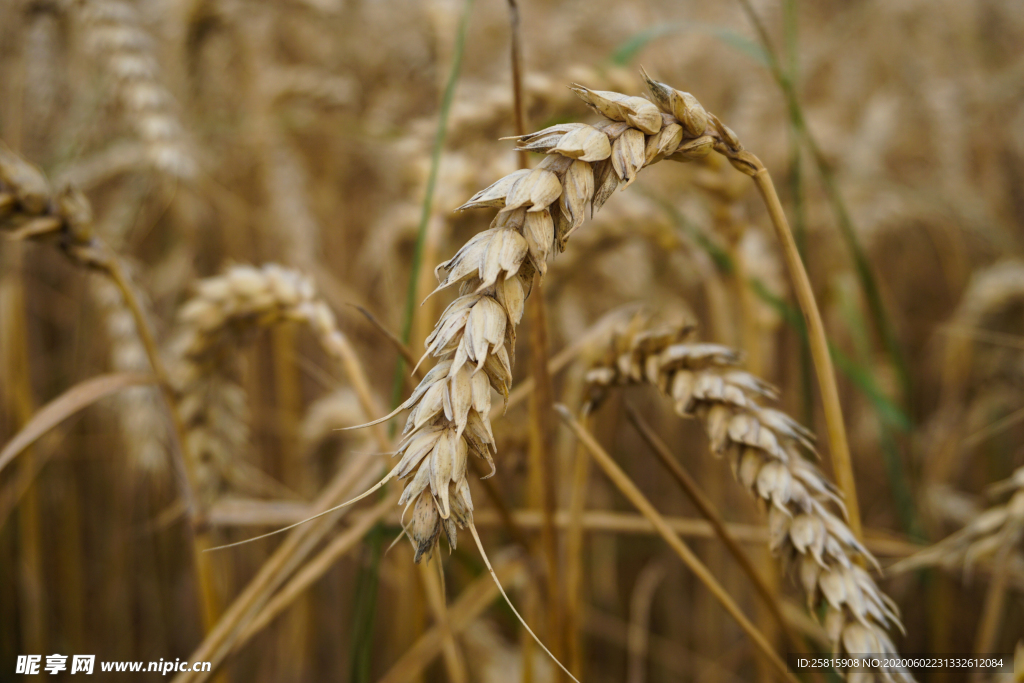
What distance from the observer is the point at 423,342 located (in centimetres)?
73

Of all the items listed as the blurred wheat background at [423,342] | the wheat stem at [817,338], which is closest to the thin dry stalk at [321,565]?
the blurred wheat background at [423,342]

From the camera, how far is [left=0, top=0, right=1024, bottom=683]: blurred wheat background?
26.8 inches

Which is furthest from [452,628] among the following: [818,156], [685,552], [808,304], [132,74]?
[132,74]

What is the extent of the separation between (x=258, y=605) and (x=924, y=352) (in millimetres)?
2004

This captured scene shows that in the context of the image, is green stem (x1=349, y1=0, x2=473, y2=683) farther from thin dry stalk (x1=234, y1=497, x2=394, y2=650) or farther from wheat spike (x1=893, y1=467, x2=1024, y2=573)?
wheat spike (x1=893, y1=467, x2=1024, y2=573)

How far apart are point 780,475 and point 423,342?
0.44 metres

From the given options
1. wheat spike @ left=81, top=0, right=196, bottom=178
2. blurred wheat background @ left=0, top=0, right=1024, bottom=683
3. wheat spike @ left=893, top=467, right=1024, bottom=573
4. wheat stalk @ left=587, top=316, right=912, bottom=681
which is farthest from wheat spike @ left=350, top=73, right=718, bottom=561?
wheat spike @ left=81, top=0, right=196, bottom=178

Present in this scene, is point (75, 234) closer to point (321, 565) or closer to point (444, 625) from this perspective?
point (321, 565)

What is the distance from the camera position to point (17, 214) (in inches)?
23.1

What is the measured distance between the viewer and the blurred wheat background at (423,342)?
68 cm

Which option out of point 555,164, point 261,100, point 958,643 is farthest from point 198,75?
point 958,643

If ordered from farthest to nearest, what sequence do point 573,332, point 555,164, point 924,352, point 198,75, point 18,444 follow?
point 924,352, point 198,75, point 573,332, point 18,444, point 555,164

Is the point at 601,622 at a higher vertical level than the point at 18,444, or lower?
lower

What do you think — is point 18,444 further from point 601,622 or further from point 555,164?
point 601,622
